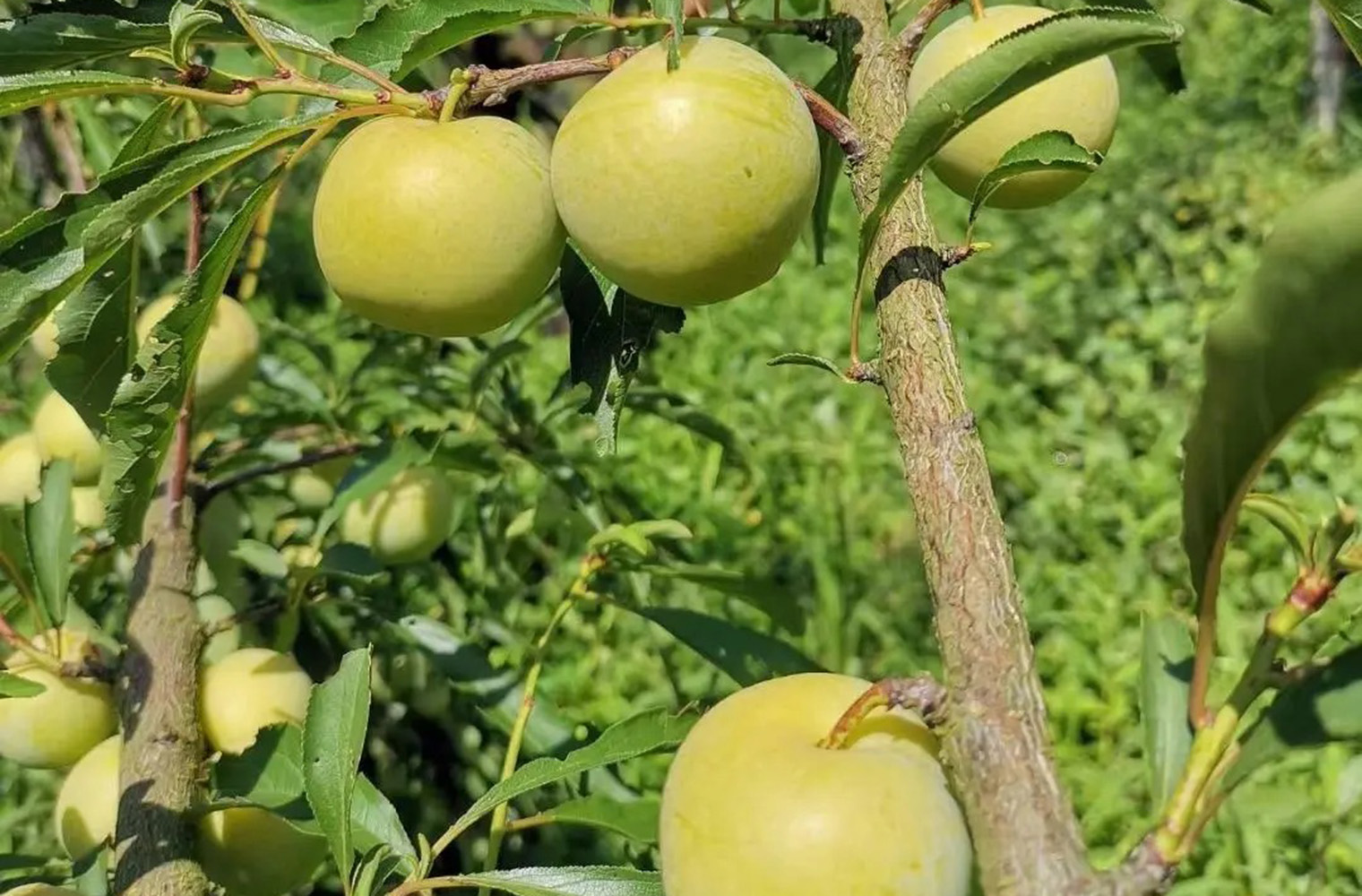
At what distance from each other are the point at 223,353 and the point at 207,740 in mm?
336

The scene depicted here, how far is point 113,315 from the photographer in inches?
32.3

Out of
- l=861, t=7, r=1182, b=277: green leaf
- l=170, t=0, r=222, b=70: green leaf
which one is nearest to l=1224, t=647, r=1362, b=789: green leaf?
l=861, t=7, r=1182, b=277: green leaf

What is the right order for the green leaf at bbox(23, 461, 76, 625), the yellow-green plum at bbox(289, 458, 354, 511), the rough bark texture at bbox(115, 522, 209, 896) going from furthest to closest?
1. the yellow-green plum at bbox(289, 458, 354, 511)
2. the green leaf at bbox(23, 461, 76, 625)
3. the rough bark texture at bbox(115, 522, 209, 896)

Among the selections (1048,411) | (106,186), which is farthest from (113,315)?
(1048,411)

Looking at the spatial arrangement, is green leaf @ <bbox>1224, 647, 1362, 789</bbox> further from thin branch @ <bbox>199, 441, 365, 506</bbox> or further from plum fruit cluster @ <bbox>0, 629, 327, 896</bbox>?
thin branch @ <bbox>199, 441, 365, 506</bbox>

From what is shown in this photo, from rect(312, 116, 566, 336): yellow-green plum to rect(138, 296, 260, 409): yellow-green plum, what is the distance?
1.60ft

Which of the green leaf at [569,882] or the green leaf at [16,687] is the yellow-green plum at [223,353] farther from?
the green leaf at [569,882]

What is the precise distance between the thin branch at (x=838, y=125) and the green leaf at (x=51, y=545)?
0.67 meters

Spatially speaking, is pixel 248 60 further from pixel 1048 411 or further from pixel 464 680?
pixel 1048 411

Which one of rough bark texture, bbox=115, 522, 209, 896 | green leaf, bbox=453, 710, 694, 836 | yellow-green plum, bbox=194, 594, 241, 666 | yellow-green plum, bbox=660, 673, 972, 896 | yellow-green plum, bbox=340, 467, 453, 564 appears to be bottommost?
yellow-green plum, bbox=194, 594, 241, 666

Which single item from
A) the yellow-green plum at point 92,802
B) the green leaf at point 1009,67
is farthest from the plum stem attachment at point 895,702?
the yellow-green plum at point 92,802

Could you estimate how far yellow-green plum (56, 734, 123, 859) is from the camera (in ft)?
3.44

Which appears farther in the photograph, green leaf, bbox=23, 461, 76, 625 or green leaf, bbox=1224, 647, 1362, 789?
green leaf, bbox=23, 461, 76, 625

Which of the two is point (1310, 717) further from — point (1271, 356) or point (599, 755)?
point (599, 755)
